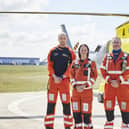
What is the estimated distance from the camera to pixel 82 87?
17.1 ft

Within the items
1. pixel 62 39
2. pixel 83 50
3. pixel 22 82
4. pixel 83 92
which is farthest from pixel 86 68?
pixel 22 82

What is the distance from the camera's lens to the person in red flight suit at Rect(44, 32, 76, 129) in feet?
18.5

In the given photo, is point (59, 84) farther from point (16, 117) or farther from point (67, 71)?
point (16, 117)

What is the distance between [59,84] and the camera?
563cm

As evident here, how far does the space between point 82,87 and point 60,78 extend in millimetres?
561

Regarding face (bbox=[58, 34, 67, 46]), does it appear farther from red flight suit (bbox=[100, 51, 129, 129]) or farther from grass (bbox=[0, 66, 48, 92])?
grass (bbox=[0, 66, 48, 92])

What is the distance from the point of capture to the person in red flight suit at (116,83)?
5.28m

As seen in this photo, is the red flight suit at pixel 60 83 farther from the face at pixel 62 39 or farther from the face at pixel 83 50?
the face at pixel 83 50

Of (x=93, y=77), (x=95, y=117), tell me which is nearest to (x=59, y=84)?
(x=93, y=77)

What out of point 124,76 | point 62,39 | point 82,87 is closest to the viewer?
point 82,87

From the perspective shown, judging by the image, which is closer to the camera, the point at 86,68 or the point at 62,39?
the point at 86,68

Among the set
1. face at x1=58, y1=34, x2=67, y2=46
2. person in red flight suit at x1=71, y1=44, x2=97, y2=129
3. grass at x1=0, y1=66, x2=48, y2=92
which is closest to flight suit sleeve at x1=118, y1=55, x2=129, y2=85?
person in red flight suit at x1=71, y1=44, x2=97, y2=129

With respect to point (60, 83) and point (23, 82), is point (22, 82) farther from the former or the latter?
point (60, 83)

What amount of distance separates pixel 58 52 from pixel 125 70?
1224 mm
